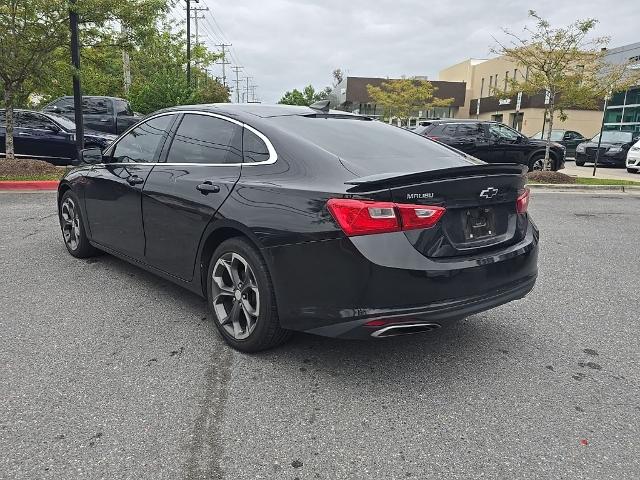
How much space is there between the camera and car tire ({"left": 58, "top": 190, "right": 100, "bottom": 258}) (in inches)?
206

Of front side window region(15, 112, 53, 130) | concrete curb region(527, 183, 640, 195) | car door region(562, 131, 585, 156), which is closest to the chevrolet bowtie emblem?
→ concrete curb region(527, 183, 640, 195)

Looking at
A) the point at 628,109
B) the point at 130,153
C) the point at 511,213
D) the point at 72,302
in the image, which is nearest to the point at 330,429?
the point at 511,213

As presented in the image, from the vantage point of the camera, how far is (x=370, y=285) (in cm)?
270

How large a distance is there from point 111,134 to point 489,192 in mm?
14411

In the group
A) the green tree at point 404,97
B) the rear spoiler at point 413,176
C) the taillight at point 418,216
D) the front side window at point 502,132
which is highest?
the green tree at point 404,97

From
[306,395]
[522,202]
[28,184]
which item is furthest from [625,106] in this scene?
[306,395]

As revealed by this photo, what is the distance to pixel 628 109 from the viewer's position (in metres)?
33.9

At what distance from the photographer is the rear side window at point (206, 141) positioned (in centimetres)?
359

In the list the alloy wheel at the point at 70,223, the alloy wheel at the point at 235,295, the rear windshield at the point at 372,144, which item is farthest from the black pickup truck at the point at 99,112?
the alloy wheel at the point at 235,295

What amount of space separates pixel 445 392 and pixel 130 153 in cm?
330

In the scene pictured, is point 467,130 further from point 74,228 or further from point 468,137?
point 74,228

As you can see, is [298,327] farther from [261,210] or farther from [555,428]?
[555,428]

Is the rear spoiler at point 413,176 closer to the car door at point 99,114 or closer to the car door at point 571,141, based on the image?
the car door at point 99,114

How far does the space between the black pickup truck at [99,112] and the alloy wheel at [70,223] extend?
36.6 feet
